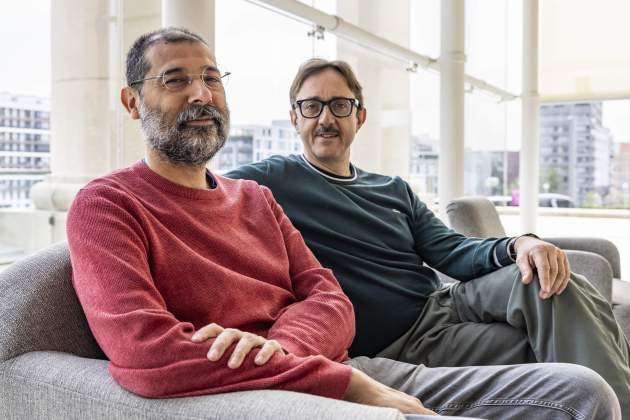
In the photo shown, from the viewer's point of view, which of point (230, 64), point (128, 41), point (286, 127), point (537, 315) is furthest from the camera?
point (286, 127)

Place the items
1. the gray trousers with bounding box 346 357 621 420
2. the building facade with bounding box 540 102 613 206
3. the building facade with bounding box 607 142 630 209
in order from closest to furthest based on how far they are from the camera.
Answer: the gray trousers with bounding box 346 357 621 420 → the building facade with bounding box 607 142 630 209 → the building facade with bounding box 540 102 613 206

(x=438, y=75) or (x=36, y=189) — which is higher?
(x=438, y=75)

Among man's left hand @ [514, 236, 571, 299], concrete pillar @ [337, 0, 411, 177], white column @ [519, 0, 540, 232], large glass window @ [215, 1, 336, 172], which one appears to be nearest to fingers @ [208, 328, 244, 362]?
man's left hand @ [514, 236, 571, 299]

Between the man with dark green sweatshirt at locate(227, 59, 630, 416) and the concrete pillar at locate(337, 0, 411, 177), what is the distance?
7.53 feet

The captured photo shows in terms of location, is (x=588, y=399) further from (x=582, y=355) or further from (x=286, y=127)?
(x=286, y=127)

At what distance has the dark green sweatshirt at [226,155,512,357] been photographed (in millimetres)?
1894

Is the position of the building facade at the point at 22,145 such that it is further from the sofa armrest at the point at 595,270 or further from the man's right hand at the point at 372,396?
the sofa armrest at the point at 595,270

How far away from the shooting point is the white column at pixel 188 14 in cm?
239

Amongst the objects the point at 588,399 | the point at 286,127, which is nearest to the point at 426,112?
the point at 286,127

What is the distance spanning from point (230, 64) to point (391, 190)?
133 cm

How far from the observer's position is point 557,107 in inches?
352

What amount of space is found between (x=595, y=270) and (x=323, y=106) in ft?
4.29

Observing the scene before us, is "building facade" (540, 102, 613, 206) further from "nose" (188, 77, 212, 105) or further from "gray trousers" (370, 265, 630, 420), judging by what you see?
"nose" (188, 77, 212, 105)

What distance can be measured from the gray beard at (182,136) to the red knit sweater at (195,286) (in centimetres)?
7
